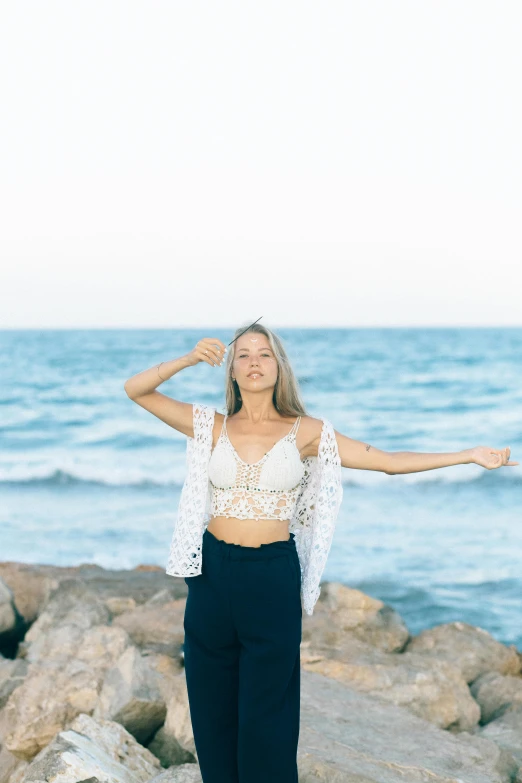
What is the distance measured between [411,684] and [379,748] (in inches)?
41.0

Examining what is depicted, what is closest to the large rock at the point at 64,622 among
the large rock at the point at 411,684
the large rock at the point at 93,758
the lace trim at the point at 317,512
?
the large rock at the point at 93,758

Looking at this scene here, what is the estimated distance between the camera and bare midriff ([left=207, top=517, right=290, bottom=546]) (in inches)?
139

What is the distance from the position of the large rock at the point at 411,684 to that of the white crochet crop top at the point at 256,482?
1.99 meters

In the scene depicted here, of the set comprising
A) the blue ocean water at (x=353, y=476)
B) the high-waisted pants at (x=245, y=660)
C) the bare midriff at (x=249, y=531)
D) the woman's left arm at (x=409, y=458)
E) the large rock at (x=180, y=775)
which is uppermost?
the woman's left arm at (x=409, y=458)

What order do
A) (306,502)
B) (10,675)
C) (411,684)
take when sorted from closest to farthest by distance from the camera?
(306,502), (10,675), (411,684)

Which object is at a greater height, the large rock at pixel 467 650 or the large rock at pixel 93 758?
the large rock at pixel 93 758

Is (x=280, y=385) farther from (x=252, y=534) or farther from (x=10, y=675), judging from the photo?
(x=10, y=675)

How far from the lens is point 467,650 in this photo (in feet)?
19.8

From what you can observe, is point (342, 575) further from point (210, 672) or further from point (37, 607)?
point (210, 672)

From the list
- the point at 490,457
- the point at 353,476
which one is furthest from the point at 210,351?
the point at 353,476

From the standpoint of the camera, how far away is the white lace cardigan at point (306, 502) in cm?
368

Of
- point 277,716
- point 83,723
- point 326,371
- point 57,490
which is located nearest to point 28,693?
point 83,723

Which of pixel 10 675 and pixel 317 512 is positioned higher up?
pixel 317 512

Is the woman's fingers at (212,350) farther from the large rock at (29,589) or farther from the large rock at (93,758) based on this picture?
the large rock at (29,589)
